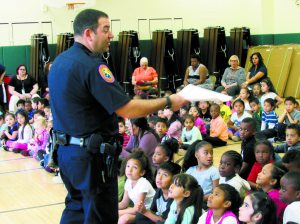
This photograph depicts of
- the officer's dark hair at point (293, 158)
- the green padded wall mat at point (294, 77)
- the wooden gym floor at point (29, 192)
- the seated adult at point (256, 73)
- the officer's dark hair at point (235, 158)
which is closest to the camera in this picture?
the officer's dark hair at point (293, 158)

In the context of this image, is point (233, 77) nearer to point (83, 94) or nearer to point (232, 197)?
point (232, 197)

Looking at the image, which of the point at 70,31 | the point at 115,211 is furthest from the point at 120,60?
the point at 115,211

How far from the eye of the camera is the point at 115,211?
10.6 ft

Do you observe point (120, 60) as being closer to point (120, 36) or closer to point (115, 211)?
point (120, 36)

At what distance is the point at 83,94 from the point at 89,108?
9cm

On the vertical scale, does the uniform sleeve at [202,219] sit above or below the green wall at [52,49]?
below

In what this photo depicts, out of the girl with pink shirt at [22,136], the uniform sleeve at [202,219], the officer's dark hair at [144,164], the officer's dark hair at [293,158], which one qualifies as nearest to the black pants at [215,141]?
the girl with pink shirt at [22,136]

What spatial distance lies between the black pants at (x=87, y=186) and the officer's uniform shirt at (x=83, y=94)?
138 mm

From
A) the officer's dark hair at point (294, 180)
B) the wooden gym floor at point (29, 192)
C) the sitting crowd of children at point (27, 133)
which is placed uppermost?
the officer's dark hair at point (294, 180)

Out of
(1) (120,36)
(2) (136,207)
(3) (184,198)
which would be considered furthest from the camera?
(1) (120,36)

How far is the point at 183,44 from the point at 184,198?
10.8m

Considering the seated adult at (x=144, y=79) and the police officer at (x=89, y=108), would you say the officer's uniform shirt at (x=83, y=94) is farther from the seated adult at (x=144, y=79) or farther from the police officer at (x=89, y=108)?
the seated adult at (x=144, y=79)

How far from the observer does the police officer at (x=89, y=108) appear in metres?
3.00

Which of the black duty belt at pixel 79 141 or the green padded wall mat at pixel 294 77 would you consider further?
the green padded wall mat at pixel 294 77
